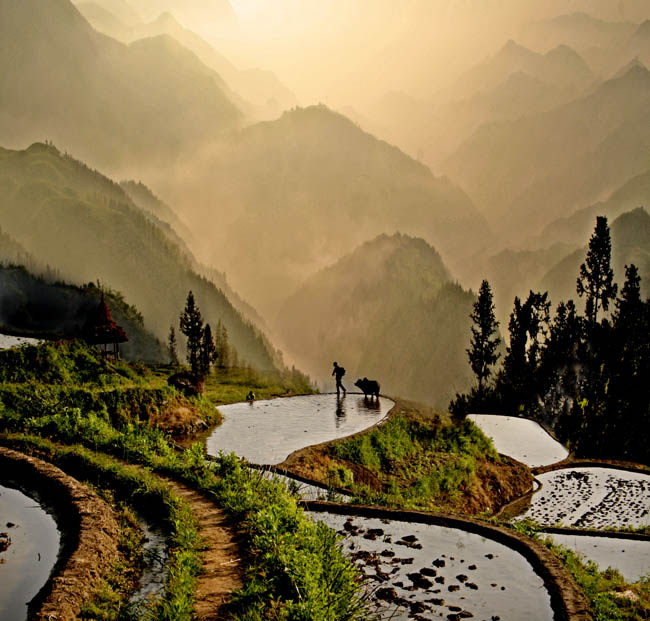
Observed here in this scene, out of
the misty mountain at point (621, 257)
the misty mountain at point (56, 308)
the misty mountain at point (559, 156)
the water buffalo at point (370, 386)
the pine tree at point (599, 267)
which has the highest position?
the misty mountain at point (559, 156)

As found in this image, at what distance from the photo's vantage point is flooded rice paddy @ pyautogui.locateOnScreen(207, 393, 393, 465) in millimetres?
19953

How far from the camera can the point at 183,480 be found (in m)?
12.9

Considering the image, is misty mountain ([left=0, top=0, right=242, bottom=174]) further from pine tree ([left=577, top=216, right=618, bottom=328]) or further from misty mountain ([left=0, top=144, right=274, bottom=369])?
pine tree ([left=577, top=216, right=618, bottom=328])

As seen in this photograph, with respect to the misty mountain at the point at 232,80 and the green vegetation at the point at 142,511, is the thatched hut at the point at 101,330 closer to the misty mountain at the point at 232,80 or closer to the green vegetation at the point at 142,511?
the green vegetation at the point at 142,511

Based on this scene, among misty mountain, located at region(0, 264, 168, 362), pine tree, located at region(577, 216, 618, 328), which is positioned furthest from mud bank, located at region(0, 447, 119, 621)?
pine tree, located at region(577, 216, 618, 328)

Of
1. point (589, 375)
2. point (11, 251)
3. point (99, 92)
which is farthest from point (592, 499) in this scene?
point (99, 92)

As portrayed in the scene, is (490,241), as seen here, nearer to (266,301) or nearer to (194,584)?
(266,301)

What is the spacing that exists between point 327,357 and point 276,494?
385ft

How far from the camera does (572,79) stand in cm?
15775

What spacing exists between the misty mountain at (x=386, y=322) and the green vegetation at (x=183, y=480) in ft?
320

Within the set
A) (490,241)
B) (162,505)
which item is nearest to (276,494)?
(162,505)

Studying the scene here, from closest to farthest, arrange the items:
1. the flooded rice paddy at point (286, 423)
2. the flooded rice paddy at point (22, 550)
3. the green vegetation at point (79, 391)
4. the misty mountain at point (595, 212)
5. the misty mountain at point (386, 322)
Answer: the flooded rice paddy at point (22, 550), the green vegetation at point (79, 391), the flooded rice paddy at point (286, 423), the misty mountain at point (386, 322), the misty mountain at point (595, 212)

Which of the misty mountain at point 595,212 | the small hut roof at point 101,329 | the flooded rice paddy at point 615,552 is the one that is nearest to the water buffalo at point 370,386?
the small hut roof at point 101,329

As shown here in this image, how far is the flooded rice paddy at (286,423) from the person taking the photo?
20.0m
